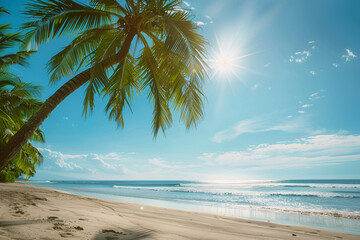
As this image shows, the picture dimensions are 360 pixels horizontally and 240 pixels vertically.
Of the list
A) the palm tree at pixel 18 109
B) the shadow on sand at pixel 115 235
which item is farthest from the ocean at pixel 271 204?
the shadow on sand at pixel 115 235

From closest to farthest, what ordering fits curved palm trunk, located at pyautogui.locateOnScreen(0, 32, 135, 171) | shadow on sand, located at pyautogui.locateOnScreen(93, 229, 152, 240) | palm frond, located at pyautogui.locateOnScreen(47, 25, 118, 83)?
1. curved palm trunk, located at pyautogui.locateOnScreen(0, 32, 135, 171)
2. shadow on sand, located at pyautogui.locateOnScreen(93, 229, 152, 240)
3. palm frond, located at pyautogui.locateOnScreen(47, 25, 118, 83)

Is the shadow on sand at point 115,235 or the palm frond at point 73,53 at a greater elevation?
the palm frond at point 73,53

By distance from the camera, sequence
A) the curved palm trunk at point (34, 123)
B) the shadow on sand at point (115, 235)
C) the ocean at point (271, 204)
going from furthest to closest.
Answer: the ocean at point (271, 204)
the shadow on sand at point (115, 235)
the curved palm trunk at point (34, 123)

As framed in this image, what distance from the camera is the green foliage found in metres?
3.83

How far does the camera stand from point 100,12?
4.59 metres

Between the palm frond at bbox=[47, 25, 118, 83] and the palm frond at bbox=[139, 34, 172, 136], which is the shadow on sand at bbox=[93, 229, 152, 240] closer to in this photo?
the palm frond at bbox=[139, 34, 172, 136]

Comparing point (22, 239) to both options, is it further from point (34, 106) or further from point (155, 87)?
point (34, 106)

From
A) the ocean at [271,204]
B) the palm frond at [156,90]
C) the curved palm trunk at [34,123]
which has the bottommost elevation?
the ocean at [271,204]

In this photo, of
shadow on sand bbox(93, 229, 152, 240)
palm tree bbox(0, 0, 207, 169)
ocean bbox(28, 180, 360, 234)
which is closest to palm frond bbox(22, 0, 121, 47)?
palm tree bbox(0, 0, 207, 169)

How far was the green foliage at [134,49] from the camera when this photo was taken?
383 centimetres

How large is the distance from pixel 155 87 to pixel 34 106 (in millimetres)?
4533

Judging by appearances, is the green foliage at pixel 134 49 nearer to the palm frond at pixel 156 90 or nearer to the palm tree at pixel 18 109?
the palm frond at pixel 156 90

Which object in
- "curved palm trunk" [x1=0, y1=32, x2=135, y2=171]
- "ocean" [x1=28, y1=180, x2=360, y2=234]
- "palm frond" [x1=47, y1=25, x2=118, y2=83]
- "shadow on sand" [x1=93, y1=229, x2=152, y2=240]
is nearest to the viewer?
"curved palm trunk" [x1=0, y1=32, x2=135, y2=171]

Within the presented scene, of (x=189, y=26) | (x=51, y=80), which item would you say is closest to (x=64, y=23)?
(x=51, y=80)
